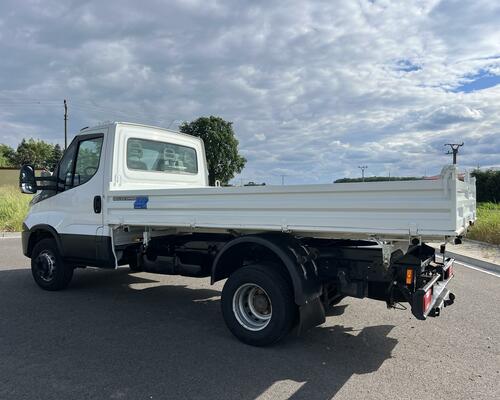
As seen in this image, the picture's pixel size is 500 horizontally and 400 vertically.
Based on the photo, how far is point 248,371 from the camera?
13.4 feet

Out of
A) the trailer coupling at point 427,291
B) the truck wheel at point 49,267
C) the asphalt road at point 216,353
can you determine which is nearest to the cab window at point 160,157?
the truck wheel at point 49,267

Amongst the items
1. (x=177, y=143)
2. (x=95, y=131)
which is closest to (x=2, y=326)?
(x=95, y=131)

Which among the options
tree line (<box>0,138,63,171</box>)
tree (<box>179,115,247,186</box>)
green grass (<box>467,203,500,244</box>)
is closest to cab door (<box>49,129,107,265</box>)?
green grass (<box>467,203,500,244</box>)

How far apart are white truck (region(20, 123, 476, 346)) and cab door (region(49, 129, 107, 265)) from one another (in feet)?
0.05

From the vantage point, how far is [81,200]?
641cm

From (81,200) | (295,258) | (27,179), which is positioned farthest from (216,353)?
(27,179)

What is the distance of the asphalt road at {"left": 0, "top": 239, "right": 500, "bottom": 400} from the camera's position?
12.2ft

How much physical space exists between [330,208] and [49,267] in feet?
15.9

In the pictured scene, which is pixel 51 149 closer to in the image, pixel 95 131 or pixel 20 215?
pixel 20 215

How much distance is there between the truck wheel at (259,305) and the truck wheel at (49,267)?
3.23 meters

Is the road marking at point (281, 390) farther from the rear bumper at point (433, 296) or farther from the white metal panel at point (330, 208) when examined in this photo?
the white metal panel at point (330, 208)

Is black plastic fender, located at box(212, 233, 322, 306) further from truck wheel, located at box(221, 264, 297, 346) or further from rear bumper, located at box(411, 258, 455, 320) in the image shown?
rear bumper, located at box(411, 258, 455, 320)

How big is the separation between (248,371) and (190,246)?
2.21 metres

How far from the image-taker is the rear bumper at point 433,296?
399cm
